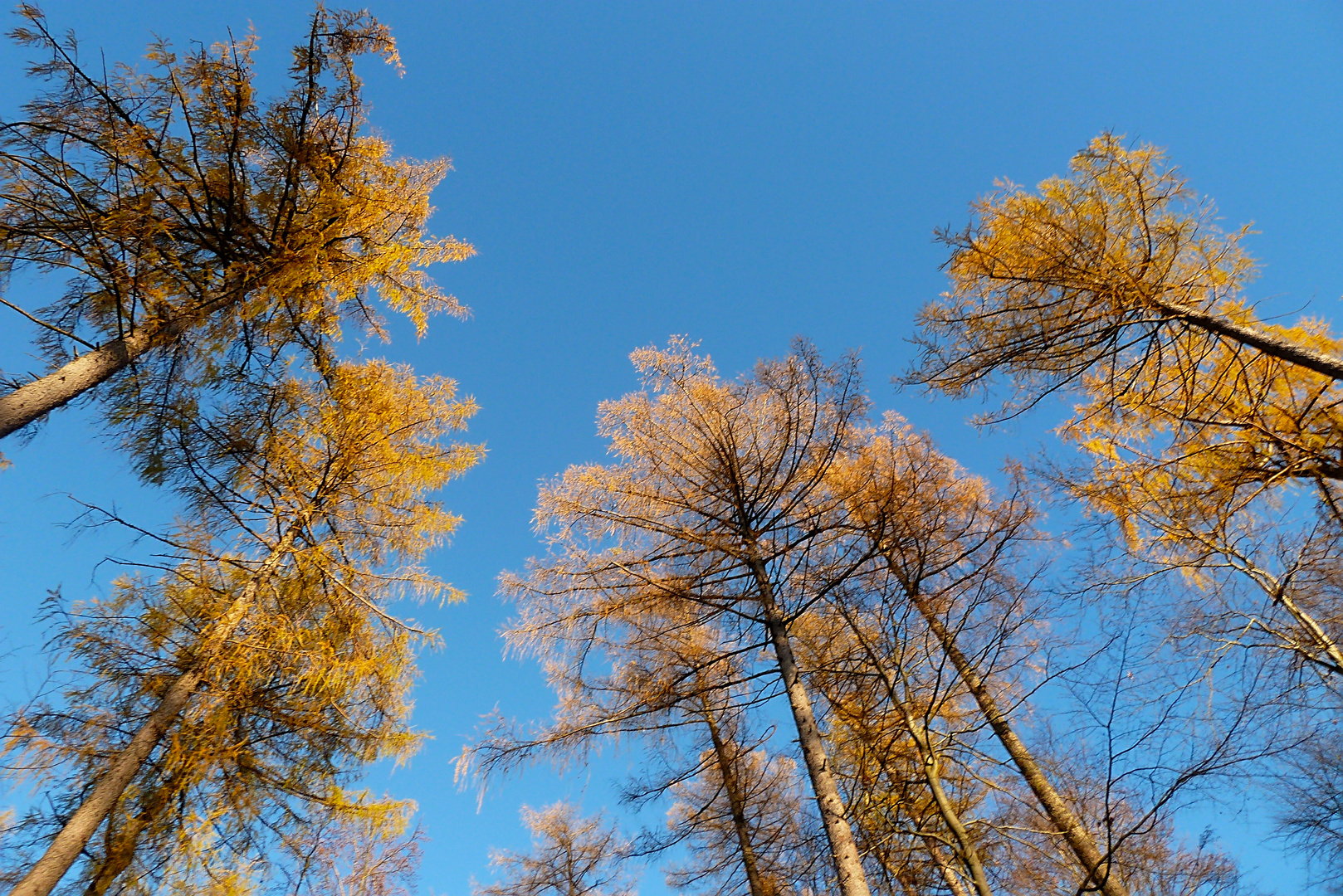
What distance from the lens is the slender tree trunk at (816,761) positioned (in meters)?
3.88

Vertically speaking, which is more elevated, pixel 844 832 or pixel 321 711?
pixel 321 711

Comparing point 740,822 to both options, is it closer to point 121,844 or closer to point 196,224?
point 121,844

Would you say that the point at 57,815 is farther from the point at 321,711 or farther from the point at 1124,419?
the point at 1124,419

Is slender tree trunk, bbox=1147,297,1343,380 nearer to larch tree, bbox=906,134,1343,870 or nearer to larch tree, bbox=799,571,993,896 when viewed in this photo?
larch tree, bbox=906,134,1343,870

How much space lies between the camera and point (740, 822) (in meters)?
7.74

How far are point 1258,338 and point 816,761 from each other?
465cm

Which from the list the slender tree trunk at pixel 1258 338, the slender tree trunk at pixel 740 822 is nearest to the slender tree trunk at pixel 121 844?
the slender tree trunk at pixel 740 822

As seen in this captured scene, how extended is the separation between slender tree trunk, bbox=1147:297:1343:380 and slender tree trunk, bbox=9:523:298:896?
7.68 meters

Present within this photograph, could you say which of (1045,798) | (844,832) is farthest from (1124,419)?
(844,832)

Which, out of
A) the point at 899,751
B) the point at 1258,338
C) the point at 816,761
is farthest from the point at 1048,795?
the point at 1258,338

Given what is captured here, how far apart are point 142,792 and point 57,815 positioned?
1.57 feet

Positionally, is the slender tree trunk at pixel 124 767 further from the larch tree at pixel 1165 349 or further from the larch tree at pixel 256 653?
the larch tree at pixel 1165 349

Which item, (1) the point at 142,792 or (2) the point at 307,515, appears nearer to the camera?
(1) the point at 142,792

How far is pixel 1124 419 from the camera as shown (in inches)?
277
